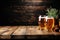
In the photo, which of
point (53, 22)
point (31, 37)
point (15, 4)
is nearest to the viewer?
point (31, 37)

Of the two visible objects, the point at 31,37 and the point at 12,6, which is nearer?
the point at 31,37

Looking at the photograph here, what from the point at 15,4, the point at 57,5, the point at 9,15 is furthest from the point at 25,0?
the point at 57,5

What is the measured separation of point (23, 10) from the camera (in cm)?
358

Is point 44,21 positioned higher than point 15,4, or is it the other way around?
point 15,4

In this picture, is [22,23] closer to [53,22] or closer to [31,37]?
[53,22]

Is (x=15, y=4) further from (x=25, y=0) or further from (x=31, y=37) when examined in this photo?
(x=31, y=37)

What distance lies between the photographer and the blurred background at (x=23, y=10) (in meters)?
3.54

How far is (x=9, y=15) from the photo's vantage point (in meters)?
3.56

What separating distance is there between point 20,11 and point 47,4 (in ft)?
2.21

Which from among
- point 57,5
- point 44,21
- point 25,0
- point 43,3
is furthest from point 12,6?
point 44,21

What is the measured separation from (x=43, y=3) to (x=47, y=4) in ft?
0.33

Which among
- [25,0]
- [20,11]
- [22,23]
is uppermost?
[25,0]

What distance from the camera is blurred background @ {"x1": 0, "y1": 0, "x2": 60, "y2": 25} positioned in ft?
11.6

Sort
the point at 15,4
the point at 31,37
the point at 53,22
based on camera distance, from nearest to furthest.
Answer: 1. the point at 31,37
2. the point at 53,22
3. the point at 15,4
